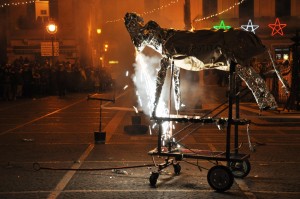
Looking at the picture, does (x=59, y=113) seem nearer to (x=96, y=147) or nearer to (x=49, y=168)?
(x=96, y=147)

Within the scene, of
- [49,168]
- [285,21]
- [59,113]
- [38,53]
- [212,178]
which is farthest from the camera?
[38,53]

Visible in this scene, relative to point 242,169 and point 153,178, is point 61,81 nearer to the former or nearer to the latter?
point 242,169

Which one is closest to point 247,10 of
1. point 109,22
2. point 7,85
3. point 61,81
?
point 61,81

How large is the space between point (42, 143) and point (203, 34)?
200 inches

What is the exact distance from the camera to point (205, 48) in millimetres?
6625

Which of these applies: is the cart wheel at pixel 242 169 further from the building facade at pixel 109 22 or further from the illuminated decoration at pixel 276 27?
the illuminated decoration at pixel 276 27

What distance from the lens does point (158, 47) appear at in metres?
7.05

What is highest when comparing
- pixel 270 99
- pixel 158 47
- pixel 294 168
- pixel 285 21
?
pixel 285 21

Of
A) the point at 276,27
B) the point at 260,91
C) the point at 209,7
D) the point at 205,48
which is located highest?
the point at 209,7

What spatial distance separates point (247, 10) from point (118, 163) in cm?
2850

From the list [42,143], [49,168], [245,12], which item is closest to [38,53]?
[245,12]

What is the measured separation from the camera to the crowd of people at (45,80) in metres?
24.4

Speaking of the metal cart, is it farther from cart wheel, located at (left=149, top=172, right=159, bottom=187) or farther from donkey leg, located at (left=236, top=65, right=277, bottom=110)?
donkey leg, located at (left=236, top=65, right=277, bottom=110)

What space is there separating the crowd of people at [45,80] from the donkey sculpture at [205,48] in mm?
18013
